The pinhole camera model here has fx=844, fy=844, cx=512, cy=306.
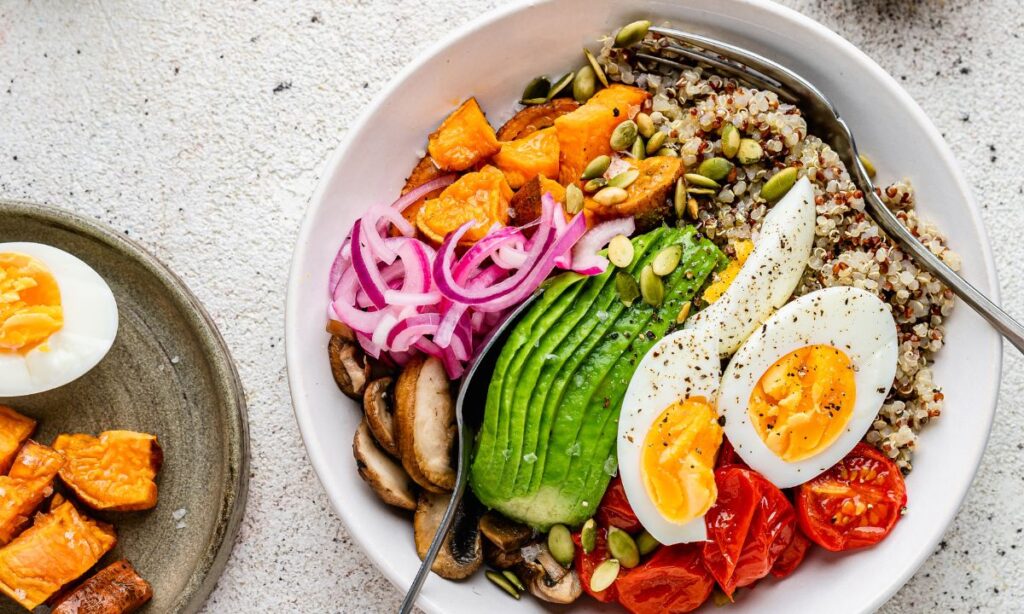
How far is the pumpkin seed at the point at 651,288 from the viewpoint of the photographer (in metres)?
2.00

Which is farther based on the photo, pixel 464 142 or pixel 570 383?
pixel 464 142

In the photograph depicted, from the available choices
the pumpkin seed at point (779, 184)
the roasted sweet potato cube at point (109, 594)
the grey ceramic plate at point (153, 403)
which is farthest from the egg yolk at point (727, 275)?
the roasted sweet potato cube at point (109, 594)

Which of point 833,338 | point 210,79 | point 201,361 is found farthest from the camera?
point 210,79

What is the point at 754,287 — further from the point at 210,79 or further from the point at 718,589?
the point at 210,79

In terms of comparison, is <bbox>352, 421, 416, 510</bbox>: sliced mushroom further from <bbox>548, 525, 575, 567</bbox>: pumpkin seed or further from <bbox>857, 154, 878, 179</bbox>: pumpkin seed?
<bbox>857, 154, 878, 179</bbox>: pumpkin seed

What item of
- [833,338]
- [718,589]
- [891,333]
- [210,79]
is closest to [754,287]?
[833,338]

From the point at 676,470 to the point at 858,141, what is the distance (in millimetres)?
972

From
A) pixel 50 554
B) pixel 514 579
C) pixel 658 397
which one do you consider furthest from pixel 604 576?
pixel 50 554

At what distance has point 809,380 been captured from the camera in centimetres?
195

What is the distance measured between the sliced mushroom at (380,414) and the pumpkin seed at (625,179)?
2.47 ft

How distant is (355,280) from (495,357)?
40cm

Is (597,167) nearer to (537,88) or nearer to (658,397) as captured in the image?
(537,88)

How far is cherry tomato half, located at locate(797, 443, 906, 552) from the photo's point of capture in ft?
6.63

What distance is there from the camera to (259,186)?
2410 mm
